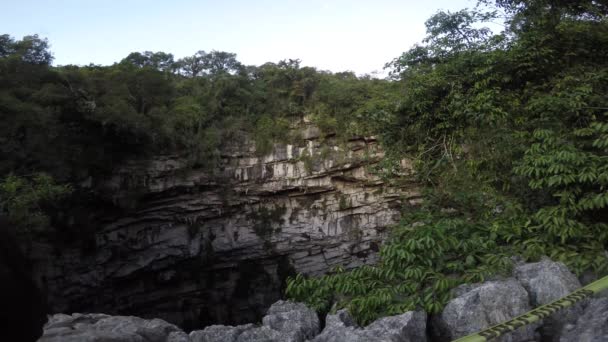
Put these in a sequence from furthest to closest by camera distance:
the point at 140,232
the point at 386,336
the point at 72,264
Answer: the point at 140,232, the point at 72,264, the point at 386,336

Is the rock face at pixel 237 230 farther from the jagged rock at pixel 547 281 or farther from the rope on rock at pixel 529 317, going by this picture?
the rope on rock at pixel 529 317

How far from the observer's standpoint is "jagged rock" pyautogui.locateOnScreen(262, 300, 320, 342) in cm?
267

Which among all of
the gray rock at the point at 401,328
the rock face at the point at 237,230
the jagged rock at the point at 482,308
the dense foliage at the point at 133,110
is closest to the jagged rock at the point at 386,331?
the gray rock at the point at 401,328

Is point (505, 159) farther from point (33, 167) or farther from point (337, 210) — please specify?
point (337, 210)

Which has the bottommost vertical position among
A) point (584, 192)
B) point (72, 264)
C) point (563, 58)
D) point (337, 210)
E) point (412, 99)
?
point (72, 264)

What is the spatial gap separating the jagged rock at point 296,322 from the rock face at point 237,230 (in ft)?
32.0

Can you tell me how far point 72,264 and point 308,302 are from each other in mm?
10890

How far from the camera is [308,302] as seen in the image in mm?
3084

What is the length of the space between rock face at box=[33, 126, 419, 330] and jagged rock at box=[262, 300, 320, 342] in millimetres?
9763

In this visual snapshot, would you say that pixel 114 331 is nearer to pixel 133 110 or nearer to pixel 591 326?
pixel 591 326

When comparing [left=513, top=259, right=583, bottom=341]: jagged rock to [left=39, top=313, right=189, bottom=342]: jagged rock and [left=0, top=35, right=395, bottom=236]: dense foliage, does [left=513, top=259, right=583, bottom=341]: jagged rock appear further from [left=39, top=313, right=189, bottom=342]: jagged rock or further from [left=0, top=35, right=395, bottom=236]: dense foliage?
[left=0, top=35, right=395, bottom=236]: dense foliage

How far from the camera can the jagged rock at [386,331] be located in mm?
2221

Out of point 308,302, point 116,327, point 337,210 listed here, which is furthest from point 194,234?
point 308,302

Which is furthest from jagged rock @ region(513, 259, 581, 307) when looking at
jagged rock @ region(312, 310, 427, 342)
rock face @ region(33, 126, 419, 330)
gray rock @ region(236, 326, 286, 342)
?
rock face @ region(33, 126, 419, 330)
